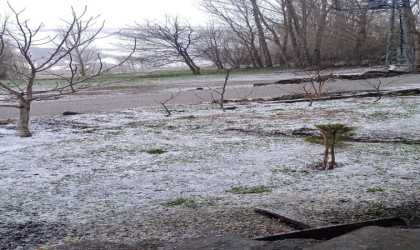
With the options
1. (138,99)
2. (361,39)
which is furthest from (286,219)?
(361,39)

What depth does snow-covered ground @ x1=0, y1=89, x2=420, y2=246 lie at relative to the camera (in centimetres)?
398

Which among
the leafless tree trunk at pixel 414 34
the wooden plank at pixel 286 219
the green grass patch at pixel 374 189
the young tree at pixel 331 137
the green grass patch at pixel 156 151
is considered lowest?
the green grass patch at pixel 374 189

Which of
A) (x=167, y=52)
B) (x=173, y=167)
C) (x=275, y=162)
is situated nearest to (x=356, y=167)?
(x=275, y=162)

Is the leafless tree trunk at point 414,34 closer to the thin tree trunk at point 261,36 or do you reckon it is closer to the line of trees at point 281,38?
the line of trees at point 281,38

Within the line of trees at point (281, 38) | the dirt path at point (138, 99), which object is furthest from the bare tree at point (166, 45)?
the dirt path at point (138, 99)

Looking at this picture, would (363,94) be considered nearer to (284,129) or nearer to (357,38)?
(284,129)

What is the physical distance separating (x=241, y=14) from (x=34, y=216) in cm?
4058

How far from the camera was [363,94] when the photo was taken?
13594 millimetres

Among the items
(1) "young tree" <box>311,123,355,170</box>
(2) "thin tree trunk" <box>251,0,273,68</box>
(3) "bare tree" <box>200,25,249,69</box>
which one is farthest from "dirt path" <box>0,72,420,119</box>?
(2) "thin tree trunk" <box>251,0,273,68</box>

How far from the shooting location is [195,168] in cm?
523

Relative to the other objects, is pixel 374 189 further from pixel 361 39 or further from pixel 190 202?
pixel 361 39

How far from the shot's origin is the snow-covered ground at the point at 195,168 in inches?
157

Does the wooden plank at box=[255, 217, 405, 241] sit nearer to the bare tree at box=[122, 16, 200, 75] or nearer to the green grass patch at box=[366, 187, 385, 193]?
the green grass patch at box=[366, 187, 385, 193]

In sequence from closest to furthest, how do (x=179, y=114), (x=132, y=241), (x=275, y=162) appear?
(x=132, y=241) → (x=275, y=162) → (x=179, y=114)
